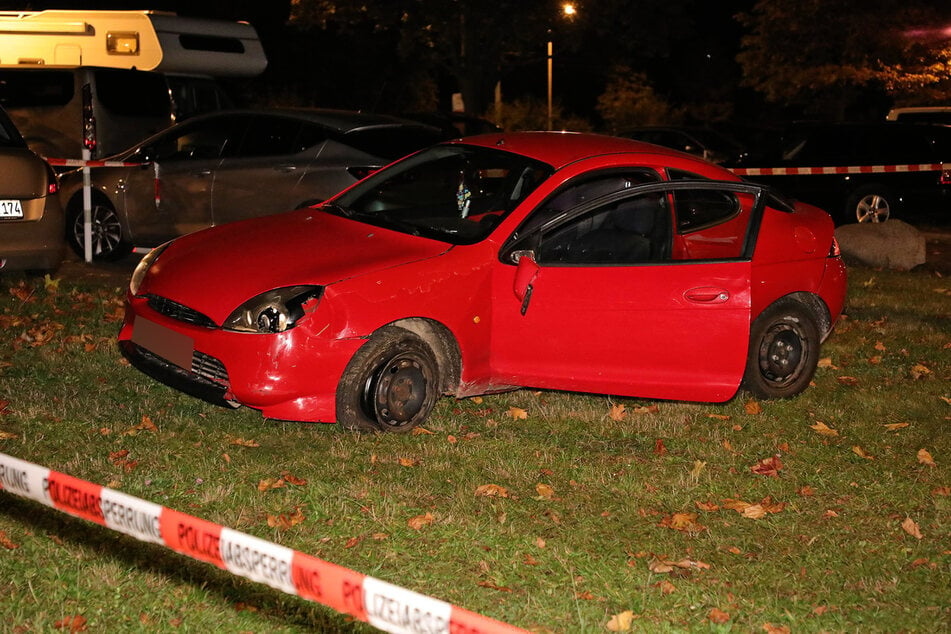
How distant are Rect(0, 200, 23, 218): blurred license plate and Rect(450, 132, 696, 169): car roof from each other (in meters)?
3.86

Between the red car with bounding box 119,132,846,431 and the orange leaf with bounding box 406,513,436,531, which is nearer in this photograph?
the orange leaf with bounding box 406,513,436,531

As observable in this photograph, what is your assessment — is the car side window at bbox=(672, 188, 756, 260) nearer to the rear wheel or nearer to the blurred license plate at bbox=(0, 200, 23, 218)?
the blurred license plate at bbox=(0, 200, 23, 218)

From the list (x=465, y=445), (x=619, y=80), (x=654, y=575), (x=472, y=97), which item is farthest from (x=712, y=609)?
(x=619, y=80)

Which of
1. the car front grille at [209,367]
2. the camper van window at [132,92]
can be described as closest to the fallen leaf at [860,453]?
the car front grille at [209,367]

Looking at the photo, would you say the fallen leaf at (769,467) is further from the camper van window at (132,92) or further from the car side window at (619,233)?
the camper van window at (132,92)

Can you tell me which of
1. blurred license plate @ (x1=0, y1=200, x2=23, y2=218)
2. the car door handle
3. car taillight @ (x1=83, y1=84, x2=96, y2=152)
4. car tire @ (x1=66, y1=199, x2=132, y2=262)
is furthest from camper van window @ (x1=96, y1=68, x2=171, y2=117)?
the car door handle

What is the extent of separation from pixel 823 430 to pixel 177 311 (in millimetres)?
3504

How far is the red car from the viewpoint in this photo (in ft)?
19.1

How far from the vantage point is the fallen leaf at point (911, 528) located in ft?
16.6

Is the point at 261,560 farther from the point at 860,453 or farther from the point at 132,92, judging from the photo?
the point at 132,92

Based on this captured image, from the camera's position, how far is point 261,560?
127 inches

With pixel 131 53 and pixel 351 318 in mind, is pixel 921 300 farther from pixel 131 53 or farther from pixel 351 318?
pixel 131 53

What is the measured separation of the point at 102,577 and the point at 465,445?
2.21 m

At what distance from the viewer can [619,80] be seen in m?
40.6
